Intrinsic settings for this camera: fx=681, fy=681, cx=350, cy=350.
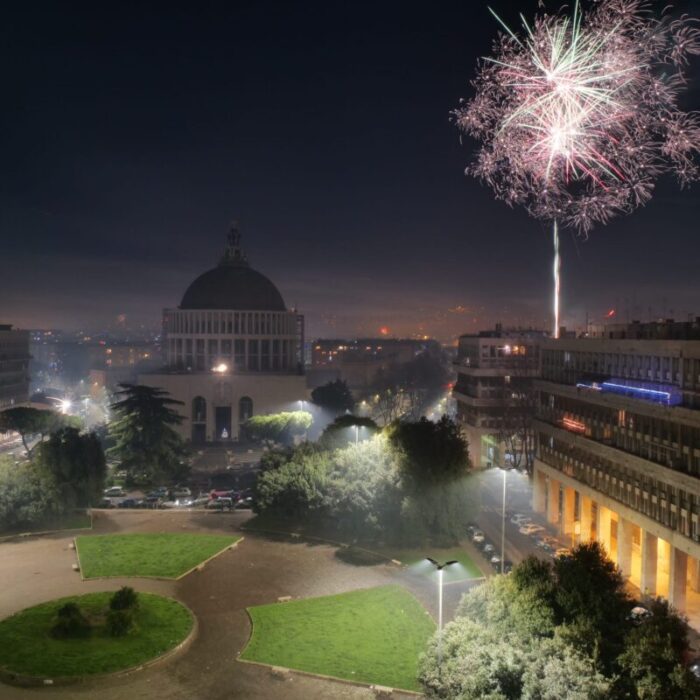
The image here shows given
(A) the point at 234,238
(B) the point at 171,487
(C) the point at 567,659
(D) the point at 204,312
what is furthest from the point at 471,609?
(A) the point at 234,238

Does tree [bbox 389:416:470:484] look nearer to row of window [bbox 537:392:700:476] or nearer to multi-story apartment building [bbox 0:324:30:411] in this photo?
row of window [bbox 537:392:700:476]

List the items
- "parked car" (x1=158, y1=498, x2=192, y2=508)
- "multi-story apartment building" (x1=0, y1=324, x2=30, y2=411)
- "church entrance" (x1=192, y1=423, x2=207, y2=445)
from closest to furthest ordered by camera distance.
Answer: "parked car" (x1=158, y1=498, x2=192, y2=508), "church entrance" (x1=192, y1=423, x2=207, y2=445), "multi-story apartment building" (x1=0, y1=324, x2=30, y2=411)

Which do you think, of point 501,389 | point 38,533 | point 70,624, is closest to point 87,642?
point 70,624

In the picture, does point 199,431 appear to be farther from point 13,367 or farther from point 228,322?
point 13,367

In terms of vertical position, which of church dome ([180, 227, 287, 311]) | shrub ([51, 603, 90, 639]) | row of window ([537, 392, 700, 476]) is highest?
church dome ([180, 227, 287, 311])

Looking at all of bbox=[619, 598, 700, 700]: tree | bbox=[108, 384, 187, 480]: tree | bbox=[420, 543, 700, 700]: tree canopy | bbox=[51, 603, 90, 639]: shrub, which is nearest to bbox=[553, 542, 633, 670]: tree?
bbox=[420, 543, 700, 700]: tree canopy

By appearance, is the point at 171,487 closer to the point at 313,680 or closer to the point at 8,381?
the point at 313,680

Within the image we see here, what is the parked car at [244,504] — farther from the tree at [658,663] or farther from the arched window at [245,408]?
the arched window at [245,408]

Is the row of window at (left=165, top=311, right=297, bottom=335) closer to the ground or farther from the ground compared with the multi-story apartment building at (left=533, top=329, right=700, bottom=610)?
farther from the ground
